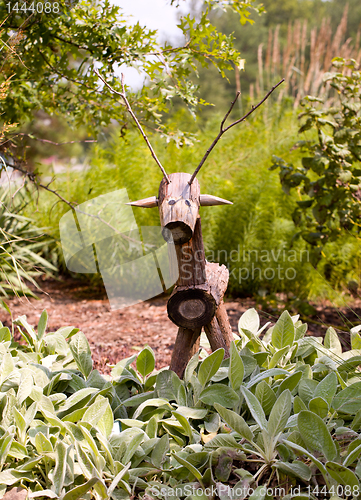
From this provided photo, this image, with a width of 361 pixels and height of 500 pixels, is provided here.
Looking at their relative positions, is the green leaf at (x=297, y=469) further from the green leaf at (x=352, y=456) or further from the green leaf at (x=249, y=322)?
the green leaf at (x=249, y=322)

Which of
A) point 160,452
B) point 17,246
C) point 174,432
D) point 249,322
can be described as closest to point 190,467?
point 160,452

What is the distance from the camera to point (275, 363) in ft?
5.03

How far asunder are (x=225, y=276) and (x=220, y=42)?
125cm

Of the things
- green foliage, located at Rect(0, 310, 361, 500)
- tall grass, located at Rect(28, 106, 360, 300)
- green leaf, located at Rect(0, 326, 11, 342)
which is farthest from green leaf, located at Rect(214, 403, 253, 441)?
tall grass, located at Rect(28, 106, 360, 300)

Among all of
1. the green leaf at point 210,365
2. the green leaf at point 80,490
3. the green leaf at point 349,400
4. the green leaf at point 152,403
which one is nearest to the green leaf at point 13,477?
the green leaf at point 80,490

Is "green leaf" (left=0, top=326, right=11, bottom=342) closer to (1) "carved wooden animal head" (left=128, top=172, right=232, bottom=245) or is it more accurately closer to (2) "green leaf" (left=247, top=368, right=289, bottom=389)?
(1) "carved wooden animal head" (left=128, top=172, right=232, bottom=245)

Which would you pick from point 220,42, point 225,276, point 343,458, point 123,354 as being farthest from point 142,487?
point 220,42

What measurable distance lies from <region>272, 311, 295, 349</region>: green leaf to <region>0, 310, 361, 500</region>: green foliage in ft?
0.32

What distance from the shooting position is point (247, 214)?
3.39 m

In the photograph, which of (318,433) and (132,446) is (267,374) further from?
(132,446)

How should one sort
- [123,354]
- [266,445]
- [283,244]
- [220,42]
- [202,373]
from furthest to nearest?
[283,244]
[123,354]
[220,42]
[202,373]
[266,445]

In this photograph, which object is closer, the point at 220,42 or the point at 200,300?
the point at 200,300

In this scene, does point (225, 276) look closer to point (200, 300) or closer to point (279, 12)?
point (200, 300)

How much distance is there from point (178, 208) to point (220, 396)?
656mm
